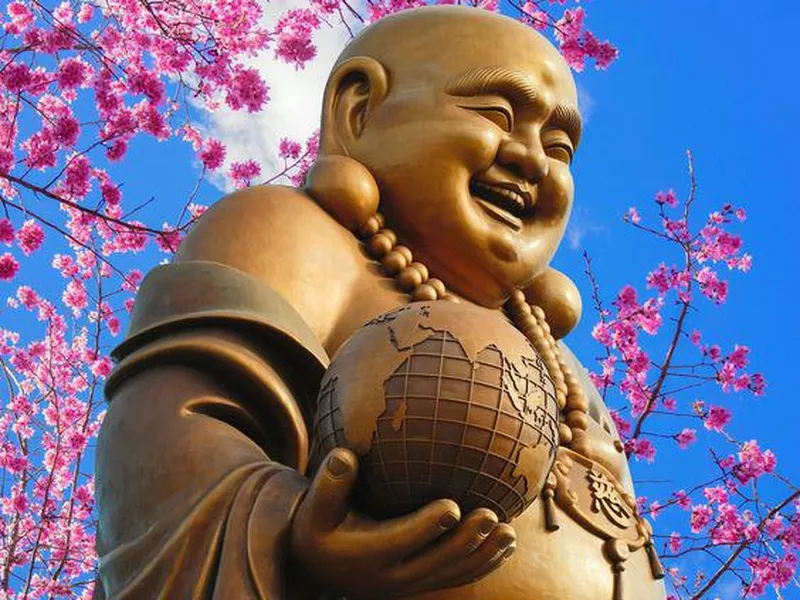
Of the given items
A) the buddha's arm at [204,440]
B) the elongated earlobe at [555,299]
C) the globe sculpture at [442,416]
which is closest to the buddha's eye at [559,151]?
the elongated earlobe at [555,299]

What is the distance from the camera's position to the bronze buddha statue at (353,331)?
Result: 2.17 meters

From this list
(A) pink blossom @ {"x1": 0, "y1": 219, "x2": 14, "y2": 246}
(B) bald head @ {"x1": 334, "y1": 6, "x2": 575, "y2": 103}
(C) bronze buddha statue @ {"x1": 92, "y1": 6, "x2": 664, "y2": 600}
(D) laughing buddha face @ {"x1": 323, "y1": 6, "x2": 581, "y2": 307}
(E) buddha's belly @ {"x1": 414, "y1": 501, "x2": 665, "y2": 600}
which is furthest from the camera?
(A) pink blossom @ {"x1": 0, "y1": 219, "x2": 14, "y2": 246}

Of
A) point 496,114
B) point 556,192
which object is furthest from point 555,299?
point 496,114

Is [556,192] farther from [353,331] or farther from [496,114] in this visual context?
[353,331]

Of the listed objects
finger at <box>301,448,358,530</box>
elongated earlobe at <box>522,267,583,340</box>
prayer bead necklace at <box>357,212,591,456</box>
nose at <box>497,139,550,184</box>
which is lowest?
finger at <box>301,448,358,530</box>

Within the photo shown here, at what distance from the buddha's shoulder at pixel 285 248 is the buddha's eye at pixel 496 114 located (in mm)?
556

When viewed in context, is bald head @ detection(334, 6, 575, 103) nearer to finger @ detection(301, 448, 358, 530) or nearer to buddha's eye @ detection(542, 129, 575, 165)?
buddha's eye @ detection(542, 129, 575, 165)

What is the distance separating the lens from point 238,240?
295 centimetres

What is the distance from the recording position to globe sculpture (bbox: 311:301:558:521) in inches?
81.7

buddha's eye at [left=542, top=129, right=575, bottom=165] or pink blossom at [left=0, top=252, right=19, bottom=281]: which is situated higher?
pink blossom at [left=0, top=252, right=19, bottom=281]

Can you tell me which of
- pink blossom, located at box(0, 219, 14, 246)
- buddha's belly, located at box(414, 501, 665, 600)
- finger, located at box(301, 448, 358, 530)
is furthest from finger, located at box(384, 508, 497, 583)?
pink blossom, located at box(0, 219, 14, 246)

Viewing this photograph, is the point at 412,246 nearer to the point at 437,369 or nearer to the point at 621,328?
the point at 437,369

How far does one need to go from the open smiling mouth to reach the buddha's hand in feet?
4.42

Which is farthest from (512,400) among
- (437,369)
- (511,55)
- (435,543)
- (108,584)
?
(511,55)
